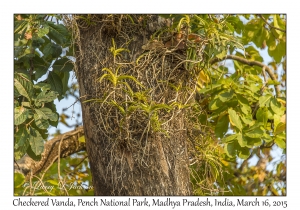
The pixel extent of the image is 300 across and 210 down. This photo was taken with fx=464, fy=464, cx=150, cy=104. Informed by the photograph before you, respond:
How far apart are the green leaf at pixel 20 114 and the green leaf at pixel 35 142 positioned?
0.10 meters

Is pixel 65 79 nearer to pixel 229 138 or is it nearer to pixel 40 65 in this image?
pixel 40 65

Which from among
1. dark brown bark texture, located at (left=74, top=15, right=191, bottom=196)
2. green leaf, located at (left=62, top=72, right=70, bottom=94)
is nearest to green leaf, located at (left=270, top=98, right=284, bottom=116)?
dark brown bark texture, located at (left=74, top=15, right=191, bottom=196)

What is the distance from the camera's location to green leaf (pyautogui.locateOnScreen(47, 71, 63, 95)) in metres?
2.20

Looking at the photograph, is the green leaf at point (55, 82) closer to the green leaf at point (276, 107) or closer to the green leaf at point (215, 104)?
the green leaf at point (215, 104)

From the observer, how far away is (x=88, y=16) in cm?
200

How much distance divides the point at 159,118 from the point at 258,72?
4.99 ft

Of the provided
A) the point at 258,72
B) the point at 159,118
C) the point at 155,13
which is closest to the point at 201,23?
the point at 155,13

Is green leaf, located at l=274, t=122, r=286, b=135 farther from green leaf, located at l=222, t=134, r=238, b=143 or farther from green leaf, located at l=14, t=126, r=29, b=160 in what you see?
green leaf, located at l=14, t=126, r=29, b=160

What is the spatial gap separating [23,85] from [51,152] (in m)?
1.00

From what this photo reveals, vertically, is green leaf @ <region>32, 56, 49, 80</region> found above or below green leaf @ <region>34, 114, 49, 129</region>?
above

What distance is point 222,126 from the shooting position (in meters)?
2.52

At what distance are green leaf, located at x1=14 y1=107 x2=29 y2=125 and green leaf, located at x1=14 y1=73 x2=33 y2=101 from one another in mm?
62
